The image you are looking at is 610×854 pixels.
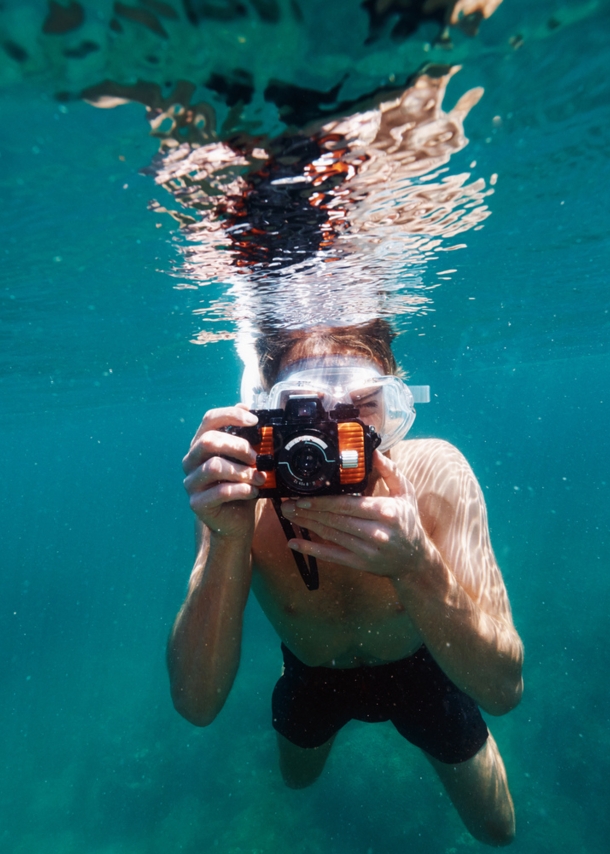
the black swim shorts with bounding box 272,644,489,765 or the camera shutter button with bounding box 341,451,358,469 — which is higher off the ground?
the camera shutter button with bounding box 341,451,358,469

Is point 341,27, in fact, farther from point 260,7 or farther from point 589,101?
point 589,101

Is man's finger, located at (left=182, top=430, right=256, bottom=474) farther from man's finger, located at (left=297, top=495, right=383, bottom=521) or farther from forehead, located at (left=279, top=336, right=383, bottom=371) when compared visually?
forehead, located at (left=279, top=336, right=383, bottom=371)

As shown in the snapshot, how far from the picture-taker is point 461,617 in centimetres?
265

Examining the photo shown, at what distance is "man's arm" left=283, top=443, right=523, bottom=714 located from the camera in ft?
7.79

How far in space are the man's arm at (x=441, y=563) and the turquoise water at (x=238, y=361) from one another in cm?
281

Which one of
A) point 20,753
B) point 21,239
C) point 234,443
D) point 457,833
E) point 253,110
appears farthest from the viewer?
point 20,753

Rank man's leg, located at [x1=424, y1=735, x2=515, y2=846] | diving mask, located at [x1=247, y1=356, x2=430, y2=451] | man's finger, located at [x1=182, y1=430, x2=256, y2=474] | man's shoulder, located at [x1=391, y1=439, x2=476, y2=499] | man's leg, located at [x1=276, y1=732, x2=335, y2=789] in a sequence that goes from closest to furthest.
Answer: man's finger, located at [x1=182, y1=430, x2=256, y2=474] → diving mask, located at [x1=247, y1=356, x2=430, y2=451] → man's shoulder, located at [x1=391, y1=439, x2=476, y2=499] → man's leg, located at [x1=424, y1=735, x2=515, y2=846] → man's leg, located at [x1=276, y1=732, x2=335, y2=789]

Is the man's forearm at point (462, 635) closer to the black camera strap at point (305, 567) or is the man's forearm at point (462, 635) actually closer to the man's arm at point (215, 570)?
the black camera strap at point (305, 567)

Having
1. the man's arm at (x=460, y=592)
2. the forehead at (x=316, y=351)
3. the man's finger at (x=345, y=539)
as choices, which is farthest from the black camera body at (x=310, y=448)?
the forehead at (x=316, y=351)

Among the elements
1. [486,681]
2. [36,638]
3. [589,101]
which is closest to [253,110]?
[589,101]

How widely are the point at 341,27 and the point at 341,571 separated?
354 cm

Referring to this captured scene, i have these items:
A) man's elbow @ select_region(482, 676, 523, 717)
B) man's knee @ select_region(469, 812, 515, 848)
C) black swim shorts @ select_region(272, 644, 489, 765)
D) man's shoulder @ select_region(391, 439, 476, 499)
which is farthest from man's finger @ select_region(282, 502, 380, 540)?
man's knee @ select_region(469, 812, 515, 848)

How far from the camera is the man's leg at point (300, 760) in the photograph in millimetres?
4891

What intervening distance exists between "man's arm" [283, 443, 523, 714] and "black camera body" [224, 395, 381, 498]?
10 centimetres
